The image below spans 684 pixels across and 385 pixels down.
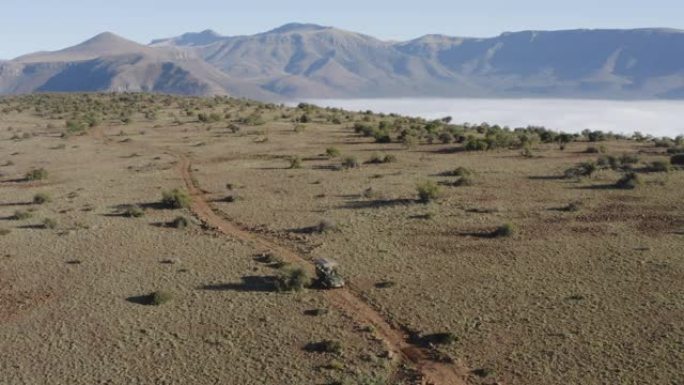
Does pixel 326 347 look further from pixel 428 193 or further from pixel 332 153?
pixel 332 153

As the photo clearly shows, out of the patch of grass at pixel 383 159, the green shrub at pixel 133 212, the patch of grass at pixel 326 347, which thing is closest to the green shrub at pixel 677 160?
the patch of grass at pixel 383 159

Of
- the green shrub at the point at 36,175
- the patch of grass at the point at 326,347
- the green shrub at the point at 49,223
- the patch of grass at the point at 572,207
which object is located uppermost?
the patch of grass at the point at 572,207

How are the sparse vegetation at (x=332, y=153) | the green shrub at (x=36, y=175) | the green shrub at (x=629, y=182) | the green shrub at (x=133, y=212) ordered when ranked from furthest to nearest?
1. the sparse vegetation at (x=332, y=153)
2. the green shrub at (x=36, y=175)
3. the green shrub at (x=629, y=182)
4. the green shrub at (x=133, y=212)

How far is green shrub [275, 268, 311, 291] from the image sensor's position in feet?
87.4

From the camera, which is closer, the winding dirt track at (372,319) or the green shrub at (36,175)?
the winding dirt track at (372,319)

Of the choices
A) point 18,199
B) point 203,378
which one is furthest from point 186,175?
point 203,378

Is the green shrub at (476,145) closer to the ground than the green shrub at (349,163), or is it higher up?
higher up

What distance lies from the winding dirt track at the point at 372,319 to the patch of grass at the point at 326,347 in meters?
1.58

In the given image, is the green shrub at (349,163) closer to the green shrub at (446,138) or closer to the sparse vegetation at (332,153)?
the sparse vegetation at (332,153)

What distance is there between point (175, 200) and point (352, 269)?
48.5 ft

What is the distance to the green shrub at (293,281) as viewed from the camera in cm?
2664

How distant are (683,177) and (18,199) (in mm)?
40133

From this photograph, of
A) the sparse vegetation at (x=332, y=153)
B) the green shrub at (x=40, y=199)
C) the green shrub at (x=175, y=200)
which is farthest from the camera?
the sparse vegetation at (x=332, y=153)

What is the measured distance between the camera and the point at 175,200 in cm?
3978
